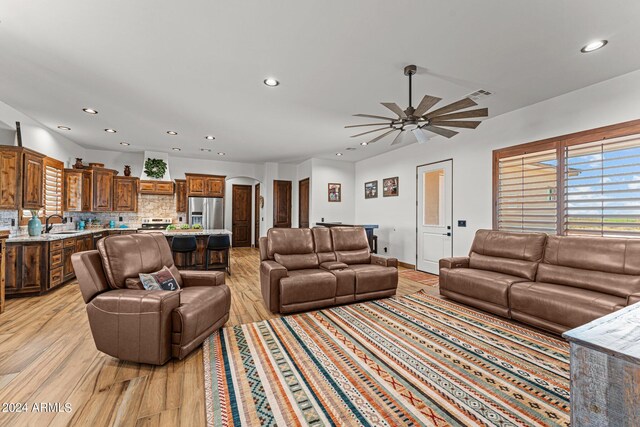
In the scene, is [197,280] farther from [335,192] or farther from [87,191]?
[335,192]

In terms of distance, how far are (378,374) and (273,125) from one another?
13.8 feet

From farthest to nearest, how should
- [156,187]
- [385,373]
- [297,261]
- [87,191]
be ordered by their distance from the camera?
[156,187] → [87,191] → [297,261] → [385,373]

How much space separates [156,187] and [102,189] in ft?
3.65

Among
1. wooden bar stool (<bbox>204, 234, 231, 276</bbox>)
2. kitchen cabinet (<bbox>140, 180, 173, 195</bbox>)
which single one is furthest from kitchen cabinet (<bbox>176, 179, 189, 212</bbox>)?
wooden bar stool (<bbox>204, 234, 231, 276</bbox>)

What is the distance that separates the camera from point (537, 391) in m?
1.96

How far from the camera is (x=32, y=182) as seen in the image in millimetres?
4445

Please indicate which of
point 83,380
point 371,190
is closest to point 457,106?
point 83,380

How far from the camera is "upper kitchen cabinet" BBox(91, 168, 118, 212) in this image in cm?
639

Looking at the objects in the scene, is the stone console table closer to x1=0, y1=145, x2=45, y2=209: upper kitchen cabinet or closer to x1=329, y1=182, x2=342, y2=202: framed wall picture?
x1=0, y1=145, x2=45, y2=209: upper kitchen cabinet

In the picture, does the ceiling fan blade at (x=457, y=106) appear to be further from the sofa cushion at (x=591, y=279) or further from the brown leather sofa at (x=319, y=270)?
the sofa cushion at (x=591, y=279)

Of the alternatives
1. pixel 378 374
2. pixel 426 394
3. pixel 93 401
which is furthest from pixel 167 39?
pixel 426 394

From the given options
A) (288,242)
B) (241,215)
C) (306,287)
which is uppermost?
(241,215)

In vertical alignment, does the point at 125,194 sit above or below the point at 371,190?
below

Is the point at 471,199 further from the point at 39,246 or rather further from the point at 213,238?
the point at 39,246
